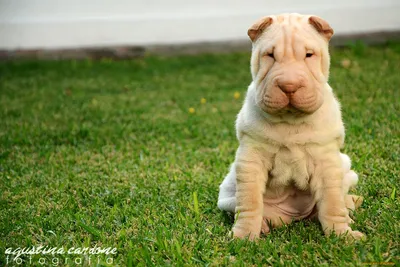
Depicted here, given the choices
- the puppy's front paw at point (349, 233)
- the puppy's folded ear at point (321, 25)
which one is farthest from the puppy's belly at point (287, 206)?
the puppy's folded ear at point (321, 25)

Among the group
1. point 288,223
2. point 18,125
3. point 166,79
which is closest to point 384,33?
point 166,79

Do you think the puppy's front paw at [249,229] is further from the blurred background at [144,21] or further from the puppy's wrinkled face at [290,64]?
the blurred background at [144,21]

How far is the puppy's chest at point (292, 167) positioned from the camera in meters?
3.10

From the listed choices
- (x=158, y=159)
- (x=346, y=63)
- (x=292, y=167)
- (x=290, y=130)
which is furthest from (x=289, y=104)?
(x=346, y=63)

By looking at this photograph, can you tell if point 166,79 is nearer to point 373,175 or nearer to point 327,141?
point 373,175

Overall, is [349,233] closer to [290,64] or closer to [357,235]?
[357,235]

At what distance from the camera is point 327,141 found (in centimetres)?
310

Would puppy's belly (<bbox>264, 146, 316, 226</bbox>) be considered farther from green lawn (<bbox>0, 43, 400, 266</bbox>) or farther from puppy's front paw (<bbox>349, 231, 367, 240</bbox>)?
puppy's front paw (<bbox>349, 231, 367, 240</bbox>)

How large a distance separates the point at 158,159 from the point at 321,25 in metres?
2.18

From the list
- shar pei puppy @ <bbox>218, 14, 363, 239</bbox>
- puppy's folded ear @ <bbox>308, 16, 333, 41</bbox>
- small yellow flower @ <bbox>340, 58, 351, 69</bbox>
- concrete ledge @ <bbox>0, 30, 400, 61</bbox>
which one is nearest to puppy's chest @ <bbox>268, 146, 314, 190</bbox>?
shar pei puppy @ <bbox>218, 14, 363, 239</bbox>

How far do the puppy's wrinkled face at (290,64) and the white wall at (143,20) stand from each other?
5861 millimetres

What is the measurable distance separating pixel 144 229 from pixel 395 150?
7.08 ft

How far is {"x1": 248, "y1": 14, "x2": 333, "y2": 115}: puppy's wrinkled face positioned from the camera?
288cm

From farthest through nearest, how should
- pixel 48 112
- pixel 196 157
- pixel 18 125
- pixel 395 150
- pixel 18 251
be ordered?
pixel 48 112 → pixel 18 125 → pixel 196 157 → pixel 395 150 → pixel 18 251
